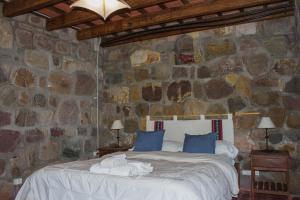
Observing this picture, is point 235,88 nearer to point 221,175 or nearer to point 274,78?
point 274,78

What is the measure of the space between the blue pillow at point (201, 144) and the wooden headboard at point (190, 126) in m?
0.50

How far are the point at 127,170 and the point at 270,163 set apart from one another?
85.0 inches

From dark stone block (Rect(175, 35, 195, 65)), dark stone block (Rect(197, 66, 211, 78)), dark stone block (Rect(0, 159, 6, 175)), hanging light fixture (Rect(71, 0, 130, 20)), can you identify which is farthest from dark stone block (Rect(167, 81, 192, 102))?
dark stone block (Rect(0, 159, 6, 175))

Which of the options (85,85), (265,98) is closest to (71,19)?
(85,85)

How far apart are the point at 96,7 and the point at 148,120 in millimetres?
2736

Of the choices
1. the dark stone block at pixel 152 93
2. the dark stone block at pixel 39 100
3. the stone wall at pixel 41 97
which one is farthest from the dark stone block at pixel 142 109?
the dark stone block at pixel 39 100

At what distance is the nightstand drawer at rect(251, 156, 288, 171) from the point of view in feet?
11.9

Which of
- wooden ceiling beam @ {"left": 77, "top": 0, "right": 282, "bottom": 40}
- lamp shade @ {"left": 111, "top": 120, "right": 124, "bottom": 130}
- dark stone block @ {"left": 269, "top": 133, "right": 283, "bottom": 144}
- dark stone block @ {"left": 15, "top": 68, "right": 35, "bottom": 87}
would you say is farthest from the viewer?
lamp shade @ {"left": 111, "top": 120, "right": 124, "bottom": 130}

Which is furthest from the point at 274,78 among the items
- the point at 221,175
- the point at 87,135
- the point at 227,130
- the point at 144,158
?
the point at 87,135

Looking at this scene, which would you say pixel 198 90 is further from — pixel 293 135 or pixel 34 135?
pixel 34 135

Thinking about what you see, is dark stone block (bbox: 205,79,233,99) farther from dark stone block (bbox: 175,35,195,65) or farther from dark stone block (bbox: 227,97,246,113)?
dark stone block (bbox: 175,35,195,65)

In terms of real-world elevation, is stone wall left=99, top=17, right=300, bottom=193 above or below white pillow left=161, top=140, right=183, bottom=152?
above

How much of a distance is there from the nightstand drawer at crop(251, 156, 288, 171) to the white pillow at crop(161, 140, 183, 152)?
3.54 ft

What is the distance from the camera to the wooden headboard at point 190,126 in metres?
4.34
